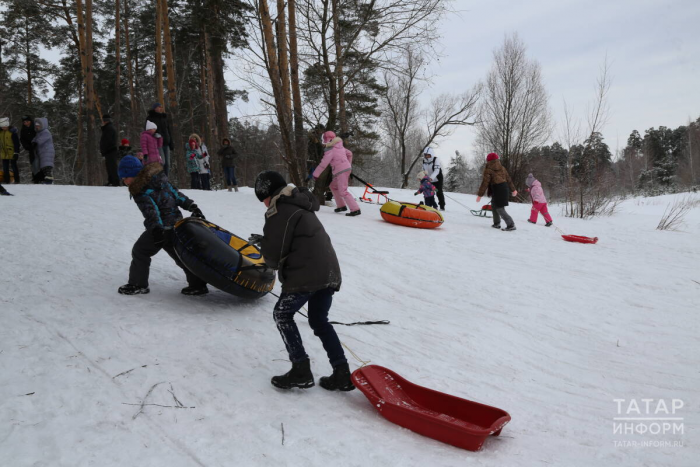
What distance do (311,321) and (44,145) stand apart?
1093cm

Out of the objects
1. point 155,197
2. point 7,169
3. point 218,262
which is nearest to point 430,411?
point 218,262

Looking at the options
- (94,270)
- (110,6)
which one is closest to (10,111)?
(110,6)

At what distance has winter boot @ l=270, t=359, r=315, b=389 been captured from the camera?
2938 millimetres

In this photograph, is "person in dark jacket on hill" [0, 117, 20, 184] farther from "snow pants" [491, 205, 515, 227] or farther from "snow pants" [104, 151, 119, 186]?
"snow pants" [491, 205, 515, 227]

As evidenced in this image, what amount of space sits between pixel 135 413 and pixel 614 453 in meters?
2.82

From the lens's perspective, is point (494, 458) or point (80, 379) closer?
point (494, 458)

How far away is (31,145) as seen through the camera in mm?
10789

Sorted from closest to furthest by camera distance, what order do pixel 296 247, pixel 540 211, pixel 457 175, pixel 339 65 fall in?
pixel 296 247 → pixel 540 211 → pixel 339 65 → pixel 457 175

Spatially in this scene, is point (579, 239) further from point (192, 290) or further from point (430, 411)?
point (192, 290)

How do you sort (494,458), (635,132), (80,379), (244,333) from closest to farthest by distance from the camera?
(494,458), (80,379), (244,333), (635,132)

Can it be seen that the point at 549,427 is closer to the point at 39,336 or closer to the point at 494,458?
the point at 494,458

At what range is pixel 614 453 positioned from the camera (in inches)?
96.3

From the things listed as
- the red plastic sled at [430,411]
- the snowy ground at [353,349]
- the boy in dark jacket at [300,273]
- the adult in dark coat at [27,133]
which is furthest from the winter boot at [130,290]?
the adult in dark coat at [27,133]

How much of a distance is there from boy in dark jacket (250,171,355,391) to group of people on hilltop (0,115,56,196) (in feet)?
32.8
